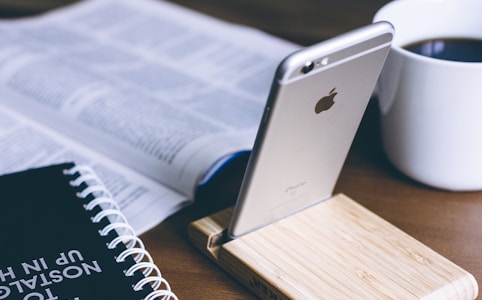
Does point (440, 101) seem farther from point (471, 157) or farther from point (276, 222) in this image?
point (276, 222)

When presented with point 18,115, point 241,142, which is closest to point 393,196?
point 241,142

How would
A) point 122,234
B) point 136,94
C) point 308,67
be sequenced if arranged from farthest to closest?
point 136,94 < point 122,234 < point 308,67

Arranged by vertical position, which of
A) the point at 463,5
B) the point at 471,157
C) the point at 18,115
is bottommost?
the point at 18,115

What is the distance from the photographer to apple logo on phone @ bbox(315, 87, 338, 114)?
51cm

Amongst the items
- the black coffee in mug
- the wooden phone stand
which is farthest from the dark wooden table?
the black coffee in mug

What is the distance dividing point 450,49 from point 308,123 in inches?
9.1

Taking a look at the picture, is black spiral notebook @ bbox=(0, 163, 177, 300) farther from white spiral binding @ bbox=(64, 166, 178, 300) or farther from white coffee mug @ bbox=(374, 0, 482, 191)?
white coffee mug @ bbox=(374, 0, 482, 191)

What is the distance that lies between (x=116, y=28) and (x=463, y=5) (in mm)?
493

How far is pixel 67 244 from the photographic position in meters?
0.53

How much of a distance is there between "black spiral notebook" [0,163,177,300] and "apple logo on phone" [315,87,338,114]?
0.17m

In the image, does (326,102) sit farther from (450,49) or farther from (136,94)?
(136,94)

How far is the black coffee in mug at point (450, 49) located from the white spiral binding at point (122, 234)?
1.03ft

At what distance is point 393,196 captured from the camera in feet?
2.19

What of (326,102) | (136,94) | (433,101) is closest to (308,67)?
(326,102)
